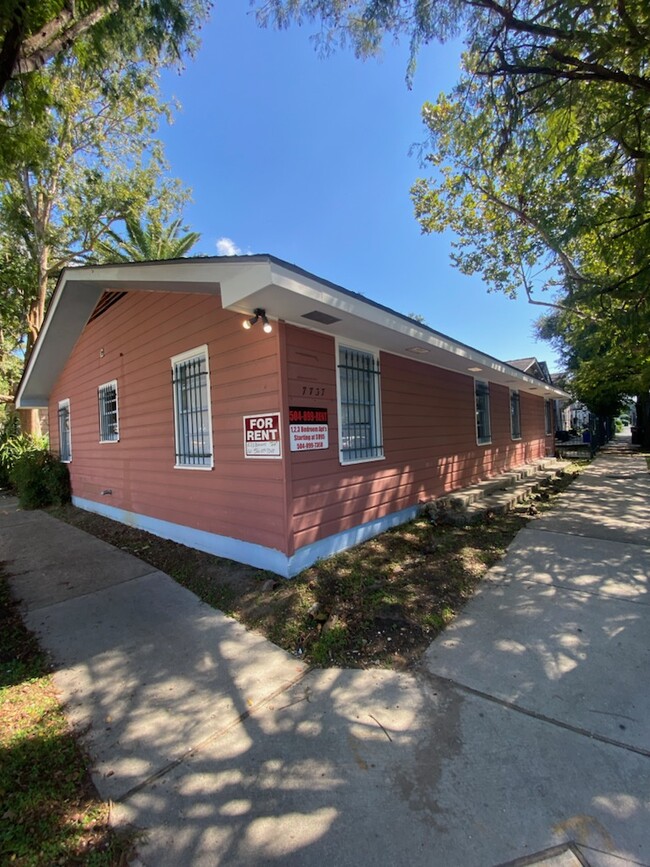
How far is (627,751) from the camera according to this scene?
78.5 inches

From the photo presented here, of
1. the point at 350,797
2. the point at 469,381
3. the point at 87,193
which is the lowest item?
the point at 350,797

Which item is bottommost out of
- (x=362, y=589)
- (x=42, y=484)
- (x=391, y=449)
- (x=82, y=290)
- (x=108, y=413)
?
(x=362, y=589)

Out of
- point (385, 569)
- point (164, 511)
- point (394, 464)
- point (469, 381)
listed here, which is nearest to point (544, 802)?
point (385, 569)

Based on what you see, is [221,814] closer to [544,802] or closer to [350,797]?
[350,797]

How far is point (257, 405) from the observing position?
4.24 m

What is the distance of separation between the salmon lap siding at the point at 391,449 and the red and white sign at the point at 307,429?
7cm

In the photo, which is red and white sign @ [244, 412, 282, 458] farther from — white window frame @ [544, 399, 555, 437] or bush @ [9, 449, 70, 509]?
white window frame @ [544, 399, 555, 437]

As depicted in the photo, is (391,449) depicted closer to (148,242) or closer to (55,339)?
(55,339)

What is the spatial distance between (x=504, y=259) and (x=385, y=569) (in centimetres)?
1130

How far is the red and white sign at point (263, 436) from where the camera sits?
404 cm

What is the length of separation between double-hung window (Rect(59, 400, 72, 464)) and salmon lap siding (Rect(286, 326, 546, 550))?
25.6 ft

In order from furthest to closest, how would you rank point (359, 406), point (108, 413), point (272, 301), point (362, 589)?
point (108, 413) < point (359, 406) < point (362, 589) < point (272, 301)

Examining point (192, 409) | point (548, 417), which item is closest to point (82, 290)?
point (192, 409)

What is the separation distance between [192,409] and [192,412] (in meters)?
0.04
